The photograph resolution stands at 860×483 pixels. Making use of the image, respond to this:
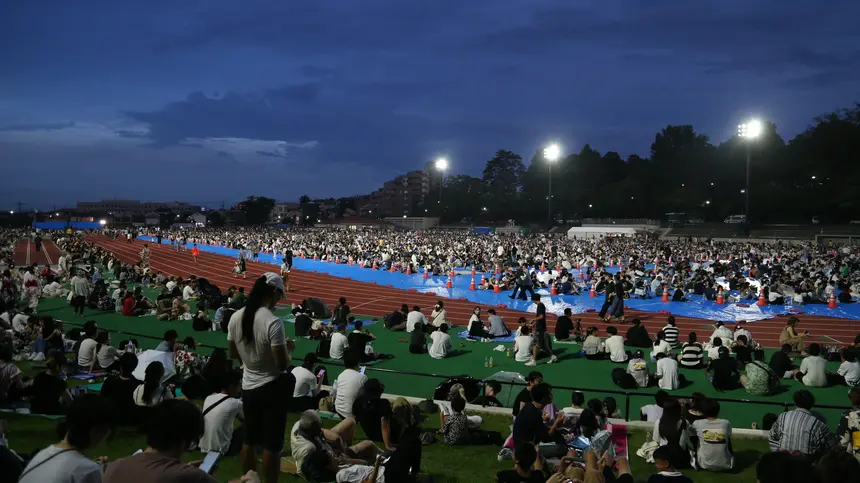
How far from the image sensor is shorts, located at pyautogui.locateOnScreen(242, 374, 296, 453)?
3740 millimetres

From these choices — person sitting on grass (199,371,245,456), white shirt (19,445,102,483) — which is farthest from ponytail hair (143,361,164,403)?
white shirt (19,445,102,483)

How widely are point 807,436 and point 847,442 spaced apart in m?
0.47

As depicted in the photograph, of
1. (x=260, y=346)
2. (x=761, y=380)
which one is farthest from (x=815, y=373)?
(x=260, y=346)

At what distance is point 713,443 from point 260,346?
200 inches

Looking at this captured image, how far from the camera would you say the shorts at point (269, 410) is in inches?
147

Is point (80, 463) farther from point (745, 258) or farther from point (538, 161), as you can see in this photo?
point (538, 161)

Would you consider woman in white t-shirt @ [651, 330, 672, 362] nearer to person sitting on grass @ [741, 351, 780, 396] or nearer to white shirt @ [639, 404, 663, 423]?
person sitting on grass @ [741, 351, 780, 396]

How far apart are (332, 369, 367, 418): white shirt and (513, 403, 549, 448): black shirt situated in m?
2.11

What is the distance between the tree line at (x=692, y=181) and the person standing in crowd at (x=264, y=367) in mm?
67841

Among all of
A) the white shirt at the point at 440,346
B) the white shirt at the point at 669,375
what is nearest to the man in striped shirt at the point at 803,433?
the white shirt at the point at 669,375

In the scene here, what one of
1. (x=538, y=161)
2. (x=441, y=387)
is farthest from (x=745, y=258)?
(x=538, y=161)

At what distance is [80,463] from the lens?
2.72 m

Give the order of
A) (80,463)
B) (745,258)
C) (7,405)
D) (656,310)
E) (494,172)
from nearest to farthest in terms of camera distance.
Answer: (80,463), (7,405), (656,310), (745,258), (494,172)

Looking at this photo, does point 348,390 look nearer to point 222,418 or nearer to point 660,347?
point 222,418
